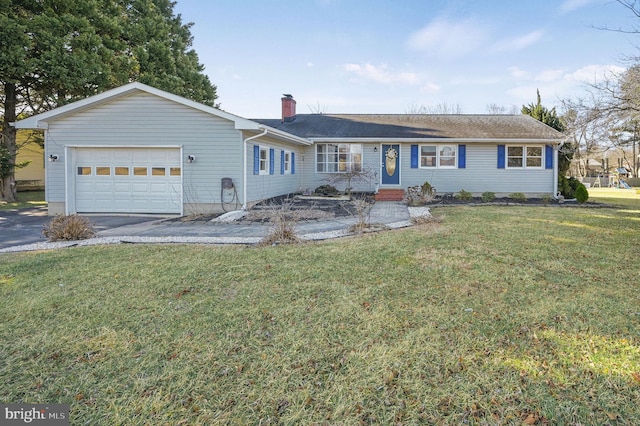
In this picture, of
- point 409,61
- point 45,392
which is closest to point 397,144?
point 409,61

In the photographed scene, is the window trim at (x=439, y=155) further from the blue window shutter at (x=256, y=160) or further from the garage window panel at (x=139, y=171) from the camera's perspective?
the garage window panel at (x=139, y=171)

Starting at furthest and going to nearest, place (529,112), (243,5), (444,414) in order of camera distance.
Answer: (529,112)
(243,5)
(444,414)

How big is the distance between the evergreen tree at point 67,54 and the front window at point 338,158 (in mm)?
9456

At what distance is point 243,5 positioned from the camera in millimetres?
14062

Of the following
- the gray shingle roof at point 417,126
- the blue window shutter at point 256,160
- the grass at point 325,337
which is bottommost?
the grass at point 325,337

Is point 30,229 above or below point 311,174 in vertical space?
below

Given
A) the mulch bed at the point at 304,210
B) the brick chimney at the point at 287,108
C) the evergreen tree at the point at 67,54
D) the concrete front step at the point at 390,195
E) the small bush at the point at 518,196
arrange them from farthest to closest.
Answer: the brick chimney at the point at 287,108
the concrete front step at the point at 390,195
the small bush at the point at 518,196
the evergreen tree at the point at 67,54
the mulch bed at the point at 304,210

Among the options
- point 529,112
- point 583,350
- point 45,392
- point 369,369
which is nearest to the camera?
point 45,392

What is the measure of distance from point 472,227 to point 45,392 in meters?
7.71

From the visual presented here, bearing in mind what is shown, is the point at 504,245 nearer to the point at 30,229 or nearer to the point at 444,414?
the point at 444,414

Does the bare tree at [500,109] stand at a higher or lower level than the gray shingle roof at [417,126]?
higher

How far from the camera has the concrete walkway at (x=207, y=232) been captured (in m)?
7.14

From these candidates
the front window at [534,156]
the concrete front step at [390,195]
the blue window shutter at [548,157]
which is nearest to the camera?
the concrete front step at [390,195]
